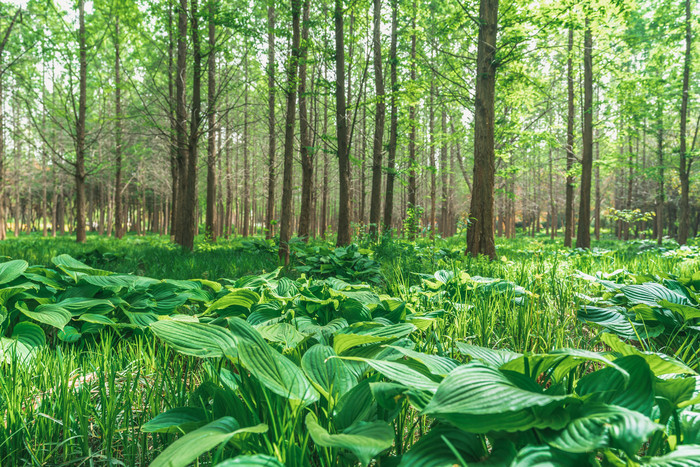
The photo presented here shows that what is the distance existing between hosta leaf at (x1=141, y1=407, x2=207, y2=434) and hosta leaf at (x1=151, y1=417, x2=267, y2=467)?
0.16 metres

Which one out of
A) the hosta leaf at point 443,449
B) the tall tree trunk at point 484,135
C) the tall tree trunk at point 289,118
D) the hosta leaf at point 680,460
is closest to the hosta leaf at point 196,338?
the hosta leaf at point 443,449

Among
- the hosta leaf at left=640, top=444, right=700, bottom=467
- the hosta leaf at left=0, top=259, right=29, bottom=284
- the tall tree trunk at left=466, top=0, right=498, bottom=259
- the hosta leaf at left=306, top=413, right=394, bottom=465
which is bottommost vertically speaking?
the hosta leaf at left=306, top=413, right=394, bottom=465

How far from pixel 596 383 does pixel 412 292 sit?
1.81 m

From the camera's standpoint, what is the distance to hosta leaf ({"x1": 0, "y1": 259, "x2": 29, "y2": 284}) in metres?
2.02

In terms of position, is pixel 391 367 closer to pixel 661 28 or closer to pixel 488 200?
pixel 488 200

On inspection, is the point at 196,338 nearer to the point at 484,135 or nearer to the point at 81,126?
Result: the point at 484,135

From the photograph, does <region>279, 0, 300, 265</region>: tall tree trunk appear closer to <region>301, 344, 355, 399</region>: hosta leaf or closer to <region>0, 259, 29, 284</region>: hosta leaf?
<region>0, 259, 29, 284</region>: hosta leaf

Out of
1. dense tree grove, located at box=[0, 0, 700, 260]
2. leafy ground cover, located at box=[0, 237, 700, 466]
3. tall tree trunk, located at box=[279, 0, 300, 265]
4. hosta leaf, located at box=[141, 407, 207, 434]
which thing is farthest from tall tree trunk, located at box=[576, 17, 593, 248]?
hosta leaf, located at box=[141, 407, 207, 434]

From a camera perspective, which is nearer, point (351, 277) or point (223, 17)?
point (351, 277)

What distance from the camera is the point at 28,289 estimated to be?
2.20 metres

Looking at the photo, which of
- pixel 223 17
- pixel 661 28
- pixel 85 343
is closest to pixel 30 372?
pixel 85 343

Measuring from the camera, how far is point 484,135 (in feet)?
17.6

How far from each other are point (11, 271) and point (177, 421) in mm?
1955

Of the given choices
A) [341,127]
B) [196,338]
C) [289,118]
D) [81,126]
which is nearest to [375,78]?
[341,127]
